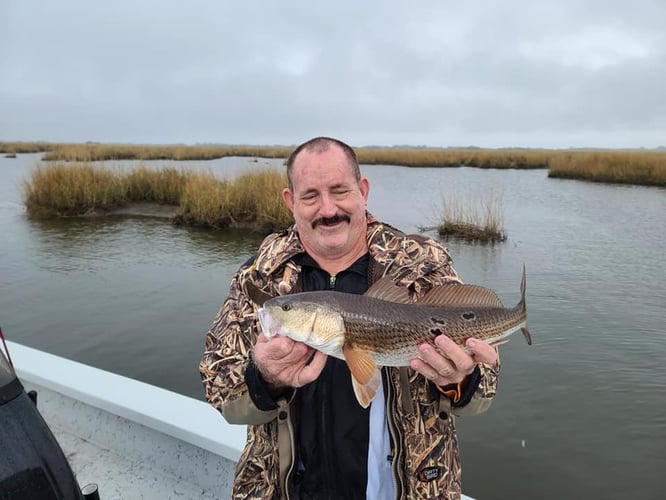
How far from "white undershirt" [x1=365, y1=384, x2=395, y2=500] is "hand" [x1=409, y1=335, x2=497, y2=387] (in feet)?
1.16

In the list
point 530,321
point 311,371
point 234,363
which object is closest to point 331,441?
point 311,371

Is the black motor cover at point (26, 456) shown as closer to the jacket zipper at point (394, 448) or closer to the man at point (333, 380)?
the man at point (333, 380)

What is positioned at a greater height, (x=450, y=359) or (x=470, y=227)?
(x=450, y=359)

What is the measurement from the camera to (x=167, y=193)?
22203 millimetres

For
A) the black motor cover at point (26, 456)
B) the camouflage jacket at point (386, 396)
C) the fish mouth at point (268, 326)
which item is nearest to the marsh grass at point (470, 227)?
the camouflage jacket at point (386, 396)

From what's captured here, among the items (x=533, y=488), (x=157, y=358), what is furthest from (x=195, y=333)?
(x=533, y=488)

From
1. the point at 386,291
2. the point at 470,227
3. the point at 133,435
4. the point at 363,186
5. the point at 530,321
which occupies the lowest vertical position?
the point at 530,321

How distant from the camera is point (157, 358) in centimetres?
830

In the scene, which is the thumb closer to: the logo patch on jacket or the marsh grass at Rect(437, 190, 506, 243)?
the logo patch on jacket

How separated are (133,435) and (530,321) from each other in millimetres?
7835

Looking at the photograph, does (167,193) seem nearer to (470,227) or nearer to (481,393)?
(470,227)

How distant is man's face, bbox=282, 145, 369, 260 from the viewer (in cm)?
261

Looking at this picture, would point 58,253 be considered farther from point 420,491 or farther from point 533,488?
point 420,491

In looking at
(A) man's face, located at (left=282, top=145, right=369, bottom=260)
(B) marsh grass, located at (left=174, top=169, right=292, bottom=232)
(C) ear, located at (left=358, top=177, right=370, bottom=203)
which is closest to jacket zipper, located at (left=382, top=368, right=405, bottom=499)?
(A) man's face, located at (left=282, top=145, right=369, bottom=260)
